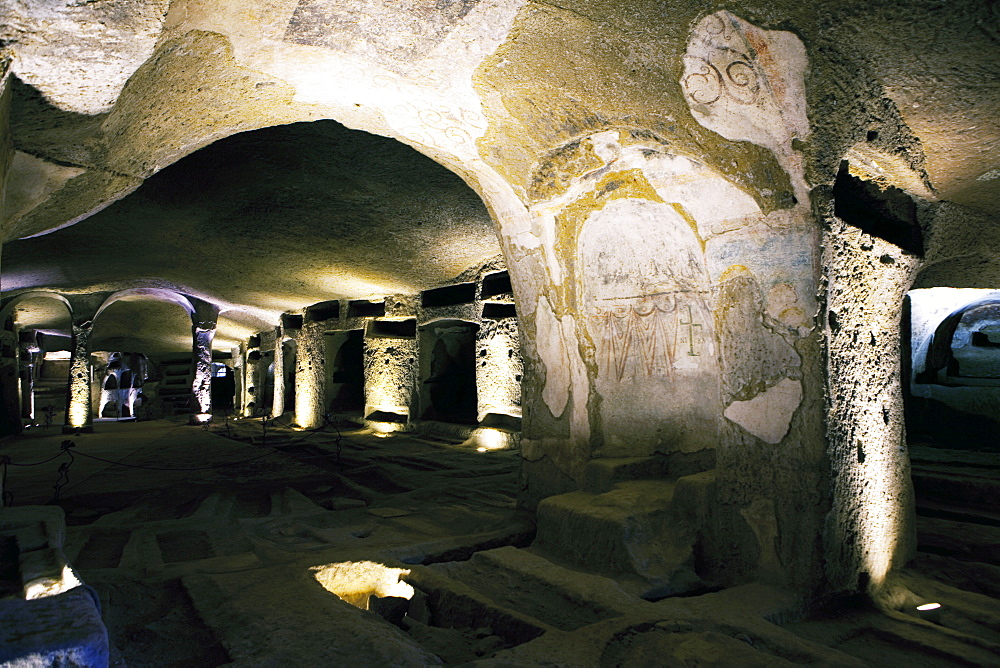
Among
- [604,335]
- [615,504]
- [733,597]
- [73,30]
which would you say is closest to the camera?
[73,30]

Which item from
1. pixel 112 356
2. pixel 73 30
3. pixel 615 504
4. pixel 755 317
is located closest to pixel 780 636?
pixel 615 504

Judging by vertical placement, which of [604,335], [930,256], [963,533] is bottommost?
[963,533]

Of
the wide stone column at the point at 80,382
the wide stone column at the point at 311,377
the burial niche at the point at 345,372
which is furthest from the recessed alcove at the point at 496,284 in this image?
the wide stone column at the point at 80,382

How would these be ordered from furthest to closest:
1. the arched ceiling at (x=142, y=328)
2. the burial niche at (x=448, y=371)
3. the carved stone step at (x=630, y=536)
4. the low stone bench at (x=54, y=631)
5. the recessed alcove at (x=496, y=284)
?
the arched ceiling at (x=142, y=328), the burial niche at (x=448, y=371), the recessed alcove at (x=496, y=284), the carved stone step at (x=630, y=536), the low stone bench at (x=54, y=631)

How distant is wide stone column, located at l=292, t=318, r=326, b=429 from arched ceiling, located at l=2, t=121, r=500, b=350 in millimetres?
1097

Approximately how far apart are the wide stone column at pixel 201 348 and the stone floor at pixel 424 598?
9758 mm

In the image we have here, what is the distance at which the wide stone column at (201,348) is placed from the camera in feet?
47.7

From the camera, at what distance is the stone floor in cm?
220

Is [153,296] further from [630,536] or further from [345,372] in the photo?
[630,536]

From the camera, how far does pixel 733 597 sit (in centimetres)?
269

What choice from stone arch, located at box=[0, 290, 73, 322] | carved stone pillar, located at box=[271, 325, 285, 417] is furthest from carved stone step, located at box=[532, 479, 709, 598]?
stone arch, located at box=[0, 290, 73, 322]

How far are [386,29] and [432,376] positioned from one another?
27.7 ft

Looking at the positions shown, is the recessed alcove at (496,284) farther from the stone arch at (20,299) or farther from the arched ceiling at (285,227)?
the stone arch at (20,299)

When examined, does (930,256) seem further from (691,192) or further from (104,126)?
(104,126)
